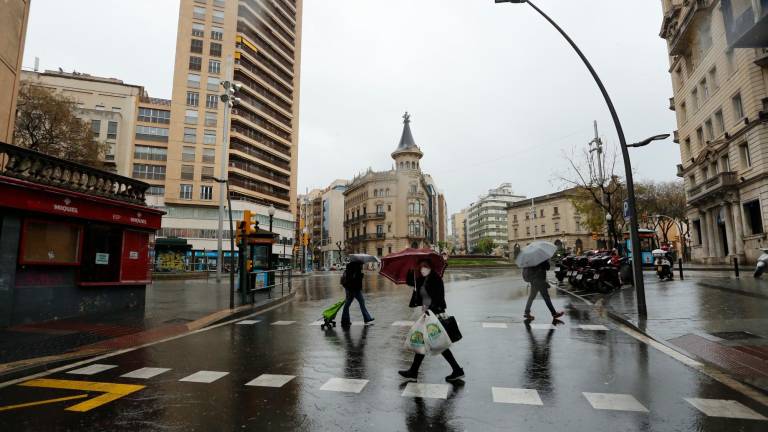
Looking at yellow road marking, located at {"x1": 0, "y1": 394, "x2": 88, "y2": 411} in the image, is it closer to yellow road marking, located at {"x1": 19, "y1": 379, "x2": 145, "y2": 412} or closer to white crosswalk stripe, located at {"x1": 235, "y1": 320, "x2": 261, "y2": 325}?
yellow road marking, located at {"x1": 19, "y1": 379, "x2": 145, "y2": 412}

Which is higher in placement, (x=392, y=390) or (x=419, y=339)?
(x=419, y=339)

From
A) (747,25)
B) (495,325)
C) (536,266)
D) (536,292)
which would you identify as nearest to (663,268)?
(536,266)

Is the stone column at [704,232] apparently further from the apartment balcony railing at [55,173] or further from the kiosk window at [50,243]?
the kiosk window at [50,243]

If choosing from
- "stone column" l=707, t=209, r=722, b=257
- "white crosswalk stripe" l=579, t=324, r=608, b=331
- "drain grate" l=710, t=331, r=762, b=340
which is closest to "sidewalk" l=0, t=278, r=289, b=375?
"white crosswalk stripe" l=579, t=324, r=608, b=331

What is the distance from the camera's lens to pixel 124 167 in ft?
165

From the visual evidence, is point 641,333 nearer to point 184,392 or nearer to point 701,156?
point 184,392

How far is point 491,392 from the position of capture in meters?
4.59

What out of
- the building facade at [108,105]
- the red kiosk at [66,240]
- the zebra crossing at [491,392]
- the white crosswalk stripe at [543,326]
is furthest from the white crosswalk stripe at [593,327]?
the building facade at [108,105]

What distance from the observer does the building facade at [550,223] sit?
75.5 meters

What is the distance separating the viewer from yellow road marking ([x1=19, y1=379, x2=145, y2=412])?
437 cm

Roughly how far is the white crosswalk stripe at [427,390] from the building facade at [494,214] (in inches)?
5165

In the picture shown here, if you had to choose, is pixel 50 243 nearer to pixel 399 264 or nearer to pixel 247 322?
pixel 247 322

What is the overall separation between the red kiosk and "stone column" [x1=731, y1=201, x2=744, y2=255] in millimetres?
33621

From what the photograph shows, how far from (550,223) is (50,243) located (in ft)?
268
